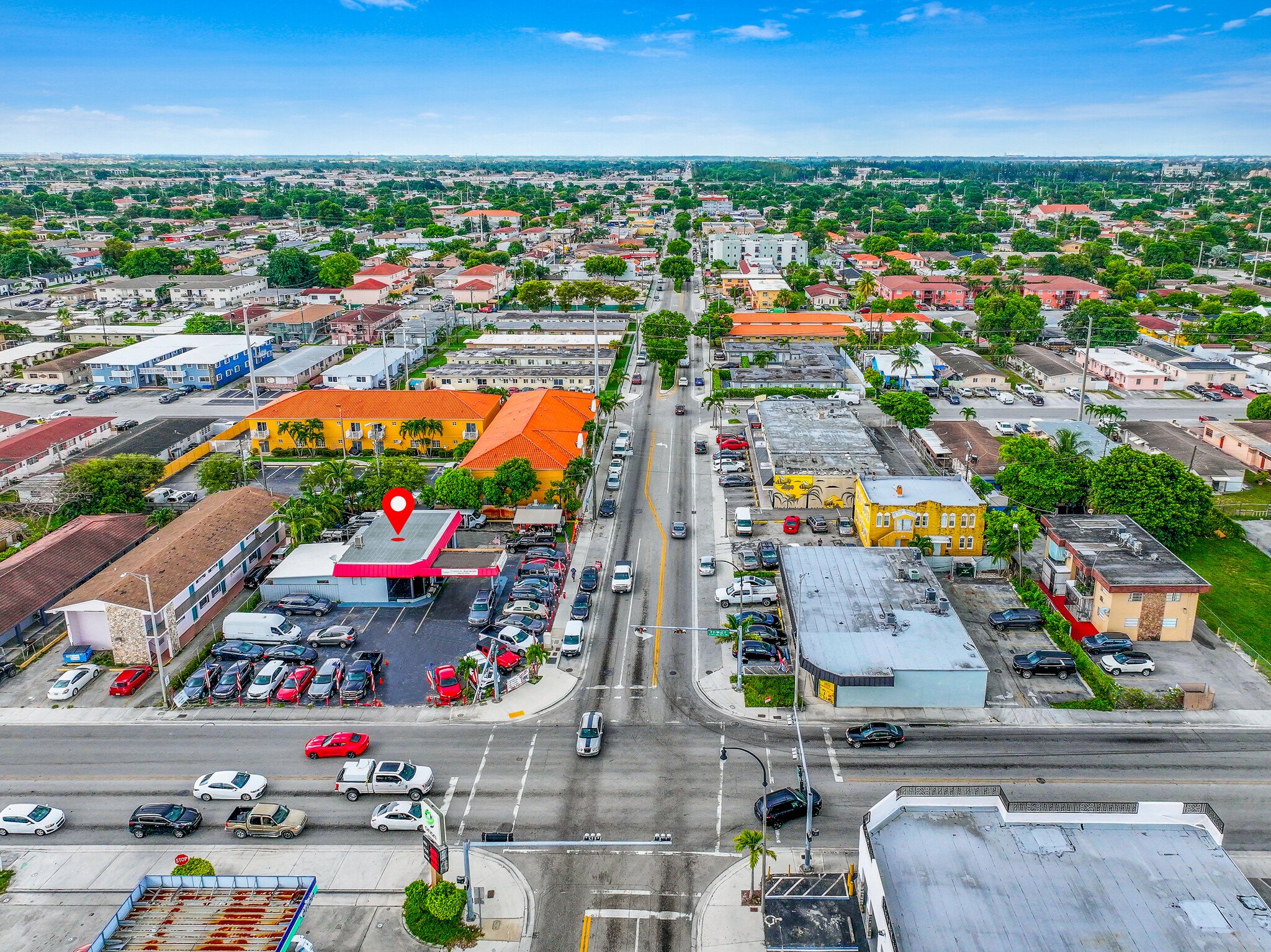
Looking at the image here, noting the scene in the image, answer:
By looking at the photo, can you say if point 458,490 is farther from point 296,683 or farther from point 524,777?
point 524,777

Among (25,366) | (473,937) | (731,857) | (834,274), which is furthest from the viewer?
(834,274)

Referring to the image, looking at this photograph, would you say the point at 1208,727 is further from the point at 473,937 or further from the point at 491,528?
the point at 491,528

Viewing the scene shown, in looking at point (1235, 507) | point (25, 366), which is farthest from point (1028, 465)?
point (25, 366)

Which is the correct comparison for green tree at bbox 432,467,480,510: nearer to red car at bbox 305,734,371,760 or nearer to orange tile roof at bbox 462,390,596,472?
orange tile roof at bbox 462,390,596,472

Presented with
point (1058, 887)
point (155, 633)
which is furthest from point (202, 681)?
point (1058, 887)

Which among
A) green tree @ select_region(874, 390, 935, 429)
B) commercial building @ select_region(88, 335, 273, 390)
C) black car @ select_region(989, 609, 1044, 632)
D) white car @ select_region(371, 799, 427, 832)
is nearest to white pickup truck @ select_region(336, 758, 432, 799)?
white car @ select_region(371, 799, 427, 832)

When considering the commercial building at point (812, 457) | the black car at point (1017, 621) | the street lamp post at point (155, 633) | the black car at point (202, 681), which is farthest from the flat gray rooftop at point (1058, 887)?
the commercial building at point (812, 457)

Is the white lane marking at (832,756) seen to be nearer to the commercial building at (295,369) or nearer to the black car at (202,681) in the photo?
the black car at (202,681)
